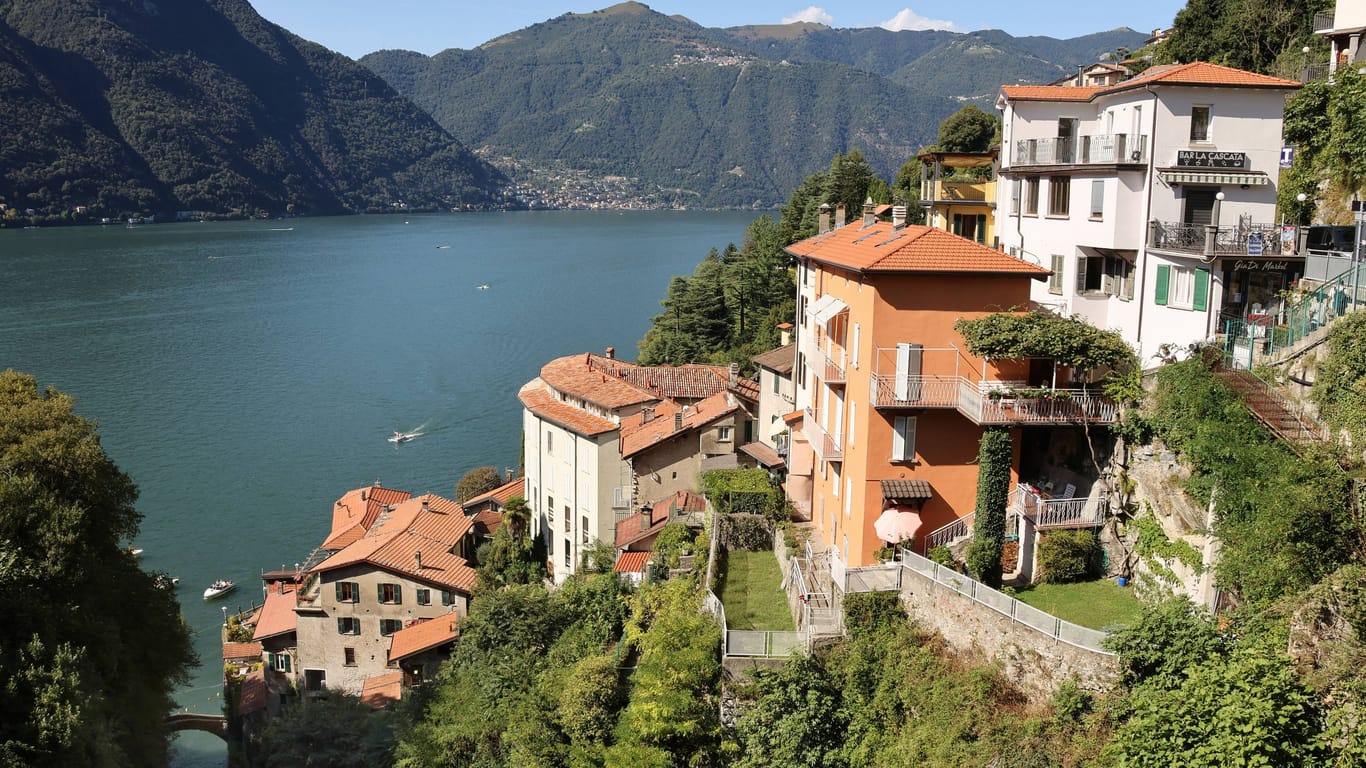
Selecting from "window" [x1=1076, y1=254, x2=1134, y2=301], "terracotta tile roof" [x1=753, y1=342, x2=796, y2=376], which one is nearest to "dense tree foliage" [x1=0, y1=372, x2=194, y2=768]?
"terracotta tile roof" [x1=753, y1=342, x2=796, y2=376]

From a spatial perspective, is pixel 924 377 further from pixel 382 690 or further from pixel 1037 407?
pixel 382 690

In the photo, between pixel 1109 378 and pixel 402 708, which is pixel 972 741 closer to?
pixel 1109 378

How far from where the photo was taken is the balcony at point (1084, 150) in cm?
2066

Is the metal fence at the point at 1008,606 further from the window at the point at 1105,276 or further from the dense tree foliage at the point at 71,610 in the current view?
the dense tree foliage at the point at 71,610

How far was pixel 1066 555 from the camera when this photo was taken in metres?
16.2

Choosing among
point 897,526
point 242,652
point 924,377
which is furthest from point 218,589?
point 924,377

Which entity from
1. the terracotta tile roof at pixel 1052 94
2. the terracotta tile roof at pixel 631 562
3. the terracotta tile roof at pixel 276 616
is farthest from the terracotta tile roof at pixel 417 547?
the terracotta tile roof at pixel 1052 94

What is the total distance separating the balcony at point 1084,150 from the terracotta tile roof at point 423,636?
68.2ft

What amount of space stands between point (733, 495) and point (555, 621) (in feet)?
19.6

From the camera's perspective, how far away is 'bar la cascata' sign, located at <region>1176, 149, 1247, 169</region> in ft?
65.7

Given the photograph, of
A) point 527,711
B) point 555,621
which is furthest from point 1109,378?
point 555,621

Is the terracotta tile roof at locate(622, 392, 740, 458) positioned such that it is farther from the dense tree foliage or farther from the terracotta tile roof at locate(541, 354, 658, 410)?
the dense tree foliage

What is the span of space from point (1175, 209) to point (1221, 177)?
0.96 meters

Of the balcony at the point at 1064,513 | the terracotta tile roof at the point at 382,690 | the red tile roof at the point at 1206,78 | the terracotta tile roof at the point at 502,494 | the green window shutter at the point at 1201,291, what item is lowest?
the terracotta tile roof at the point at 382,690
